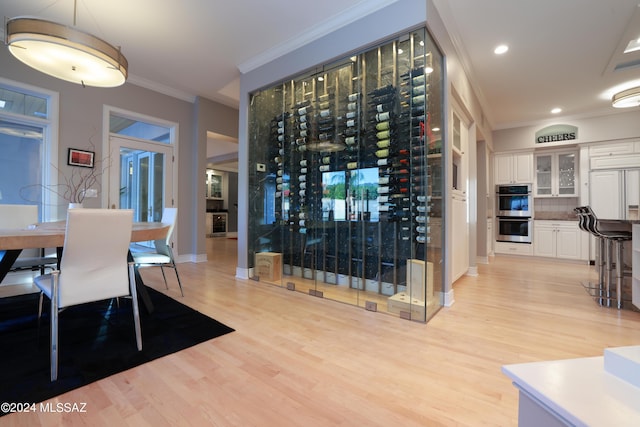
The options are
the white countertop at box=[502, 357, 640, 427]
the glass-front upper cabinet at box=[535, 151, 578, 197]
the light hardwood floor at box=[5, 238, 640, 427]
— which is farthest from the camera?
the glass-front upper cabinet at box=[535, 151, 578, 197]

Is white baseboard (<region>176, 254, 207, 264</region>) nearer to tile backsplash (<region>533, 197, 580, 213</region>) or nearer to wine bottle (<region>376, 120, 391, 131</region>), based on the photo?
wine bottle (<region>376, 120, 391, 131</region>)

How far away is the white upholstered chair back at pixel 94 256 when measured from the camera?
4.96ft

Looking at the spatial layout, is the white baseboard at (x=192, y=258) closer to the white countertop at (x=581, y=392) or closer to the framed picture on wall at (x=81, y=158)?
the framed picture on wall at (x=81, y=158)

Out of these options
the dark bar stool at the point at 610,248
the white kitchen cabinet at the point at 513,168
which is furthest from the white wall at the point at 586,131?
the dark bar stool at the point at 610,248

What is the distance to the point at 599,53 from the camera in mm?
3406

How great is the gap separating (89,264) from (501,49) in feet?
14.9

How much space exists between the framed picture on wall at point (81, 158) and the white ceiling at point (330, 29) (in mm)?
1355

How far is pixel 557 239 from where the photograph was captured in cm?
547

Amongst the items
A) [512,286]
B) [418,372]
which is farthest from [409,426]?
[512,286]

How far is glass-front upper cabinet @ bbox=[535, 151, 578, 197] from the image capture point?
18.2 feet

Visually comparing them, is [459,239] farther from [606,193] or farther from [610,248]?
[606,193]

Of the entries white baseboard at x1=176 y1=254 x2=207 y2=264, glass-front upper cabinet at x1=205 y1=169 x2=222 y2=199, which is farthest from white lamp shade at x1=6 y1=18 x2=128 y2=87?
glass-front upper cabinet at x1=205 y1=169 x2=222 y2=199

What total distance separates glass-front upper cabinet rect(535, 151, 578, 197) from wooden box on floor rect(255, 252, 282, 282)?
555cm

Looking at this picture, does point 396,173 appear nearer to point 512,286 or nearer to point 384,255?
point 384,255
